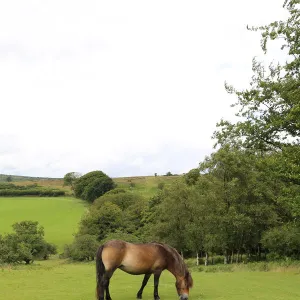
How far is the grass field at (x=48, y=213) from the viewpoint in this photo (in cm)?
7394

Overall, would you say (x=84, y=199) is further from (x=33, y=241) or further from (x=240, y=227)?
(x=240, y=227)

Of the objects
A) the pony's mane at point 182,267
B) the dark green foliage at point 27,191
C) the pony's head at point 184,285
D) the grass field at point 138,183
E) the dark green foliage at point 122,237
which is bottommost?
the dark green foliage at point 122,237

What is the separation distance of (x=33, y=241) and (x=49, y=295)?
4059 centimetres

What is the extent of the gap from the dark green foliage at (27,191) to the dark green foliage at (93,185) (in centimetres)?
859

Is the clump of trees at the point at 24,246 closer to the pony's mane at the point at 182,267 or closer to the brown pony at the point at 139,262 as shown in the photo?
the brown pony at the point at 139,262

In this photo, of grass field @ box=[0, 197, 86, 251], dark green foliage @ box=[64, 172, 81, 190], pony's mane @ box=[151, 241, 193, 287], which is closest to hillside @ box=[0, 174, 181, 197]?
dark green foliage @ box=[64, 172, 81, 190]

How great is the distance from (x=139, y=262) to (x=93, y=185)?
277 ft

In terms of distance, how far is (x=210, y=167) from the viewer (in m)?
36.1

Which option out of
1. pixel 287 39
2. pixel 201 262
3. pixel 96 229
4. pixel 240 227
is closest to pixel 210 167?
pixel 240 227

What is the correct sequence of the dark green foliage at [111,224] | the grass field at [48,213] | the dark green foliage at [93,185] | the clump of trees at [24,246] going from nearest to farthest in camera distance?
the clump of trees at [24,246] < the dark green foliage at [111,224] < the grass field at [48,213] < the dark green foliage at [93,185]

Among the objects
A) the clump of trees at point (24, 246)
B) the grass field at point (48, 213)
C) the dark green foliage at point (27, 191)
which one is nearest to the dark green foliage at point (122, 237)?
the clump of trees at point (24, 246)

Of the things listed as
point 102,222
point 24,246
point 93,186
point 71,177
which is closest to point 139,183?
point 93,186

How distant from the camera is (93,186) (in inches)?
3735

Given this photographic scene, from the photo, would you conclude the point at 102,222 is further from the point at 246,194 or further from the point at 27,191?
the point at 27,191
